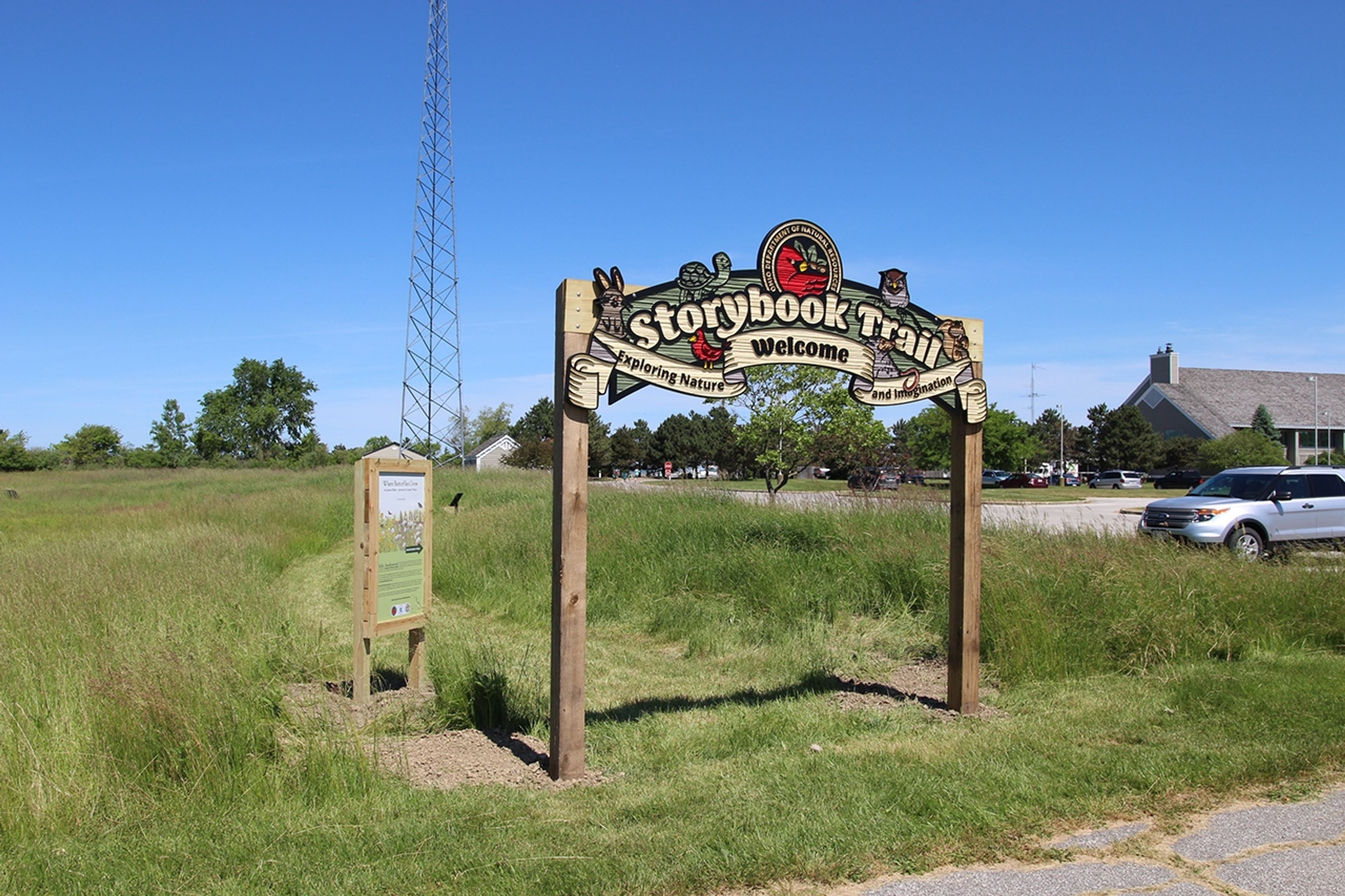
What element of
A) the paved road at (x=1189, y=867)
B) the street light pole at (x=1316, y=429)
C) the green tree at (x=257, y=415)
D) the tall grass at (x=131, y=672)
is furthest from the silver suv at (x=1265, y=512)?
the green tree at (x=257, y=415)

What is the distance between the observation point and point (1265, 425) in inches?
2331

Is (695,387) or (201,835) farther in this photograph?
(695,387)

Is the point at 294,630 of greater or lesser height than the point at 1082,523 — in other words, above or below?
below

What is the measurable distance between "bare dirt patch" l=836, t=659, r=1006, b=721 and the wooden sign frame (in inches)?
125

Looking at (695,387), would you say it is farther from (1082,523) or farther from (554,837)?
(1082,523)

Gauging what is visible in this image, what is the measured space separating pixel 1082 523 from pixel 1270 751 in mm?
6945

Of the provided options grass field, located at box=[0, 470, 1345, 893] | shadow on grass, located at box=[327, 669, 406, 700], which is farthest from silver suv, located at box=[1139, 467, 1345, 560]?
shadow on grass, located at box=[327, 669, 406, 700]

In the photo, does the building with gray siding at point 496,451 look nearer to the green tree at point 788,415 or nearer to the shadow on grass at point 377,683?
the green tree at point 788,415

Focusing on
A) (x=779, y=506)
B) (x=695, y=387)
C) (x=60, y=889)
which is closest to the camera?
(x=60, y=889)

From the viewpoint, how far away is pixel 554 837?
389cm

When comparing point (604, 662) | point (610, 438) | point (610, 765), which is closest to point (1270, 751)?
point (610, 765)

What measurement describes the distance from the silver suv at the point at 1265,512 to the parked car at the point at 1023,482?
40.3m

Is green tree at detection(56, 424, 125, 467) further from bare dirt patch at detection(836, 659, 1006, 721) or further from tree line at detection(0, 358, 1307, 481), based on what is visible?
bare dirt patch at detection(836, 659, 1006, 721)

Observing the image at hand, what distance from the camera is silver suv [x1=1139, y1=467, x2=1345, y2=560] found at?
14578 millimetres
